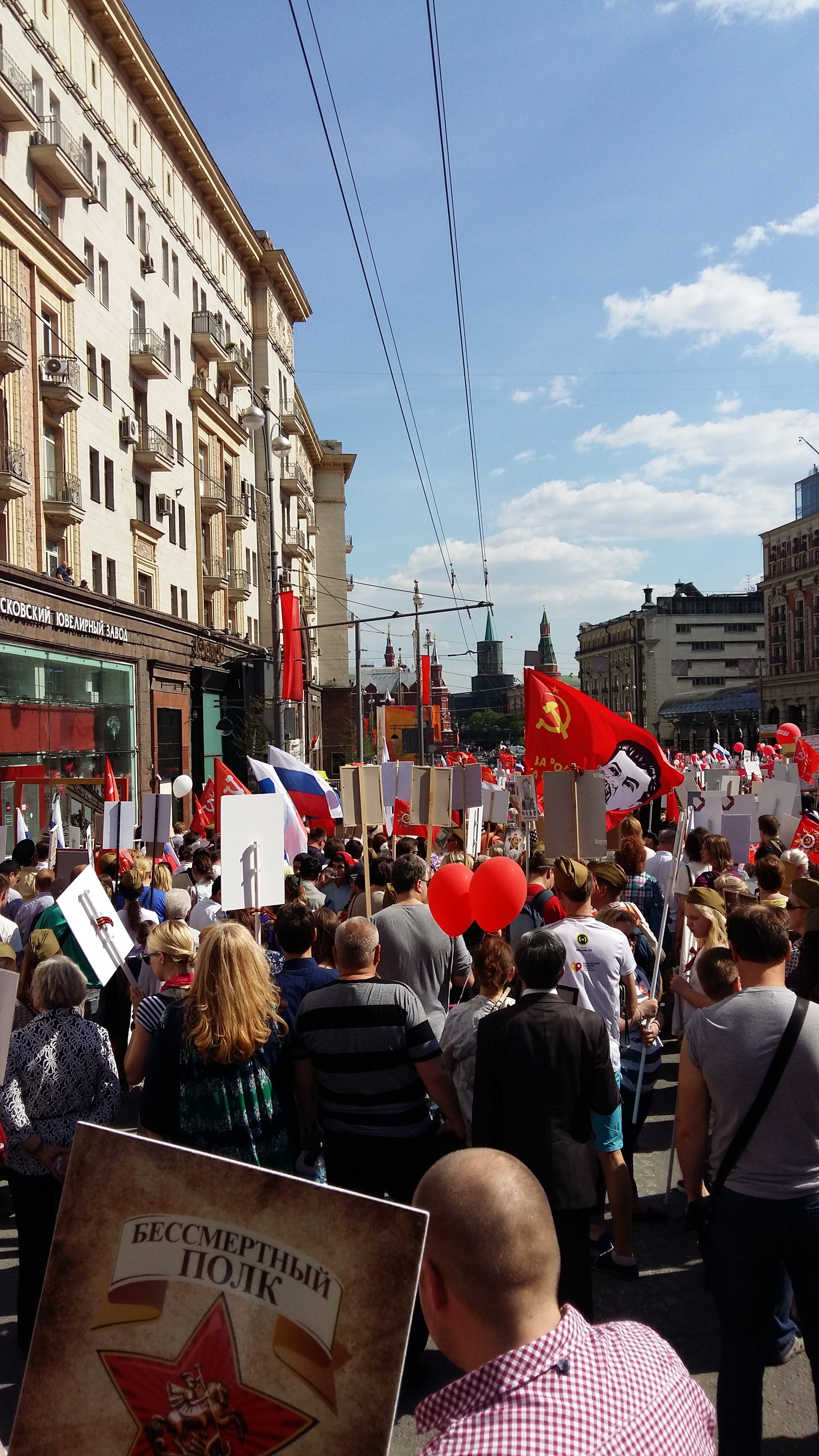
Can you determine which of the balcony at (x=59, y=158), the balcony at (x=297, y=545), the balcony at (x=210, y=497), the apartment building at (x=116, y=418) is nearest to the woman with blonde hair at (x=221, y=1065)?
the apartment building at (x=116, y=418)

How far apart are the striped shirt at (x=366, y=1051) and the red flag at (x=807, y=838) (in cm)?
897

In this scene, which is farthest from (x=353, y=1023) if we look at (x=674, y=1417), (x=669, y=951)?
(x=669, y=951)

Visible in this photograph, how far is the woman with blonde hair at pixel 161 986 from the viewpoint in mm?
4422

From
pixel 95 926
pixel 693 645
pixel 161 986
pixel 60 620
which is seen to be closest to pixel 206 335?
A: pixel 60 620

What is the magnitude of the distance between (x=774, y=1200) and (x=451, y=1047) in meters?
1.72

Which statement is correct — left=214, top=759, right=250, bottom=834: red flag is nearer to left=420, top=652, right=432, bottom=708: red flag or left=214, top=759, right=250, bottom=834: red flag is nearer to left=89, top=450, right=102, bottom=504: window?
left=89, top=450, right=102, bottom=504: window

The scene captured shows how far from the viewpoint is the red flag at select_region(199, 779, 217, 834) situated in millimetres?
14156

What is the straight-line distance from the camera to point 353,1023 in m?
4.35

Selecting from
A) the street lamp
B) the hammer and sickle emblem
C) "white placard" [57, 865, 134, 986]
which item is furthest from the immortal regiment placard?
the street lamp

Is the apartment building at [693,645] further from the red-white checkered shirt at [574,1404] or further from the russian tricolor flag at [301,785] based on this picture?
the red-white checkered shirt at [574,1404]

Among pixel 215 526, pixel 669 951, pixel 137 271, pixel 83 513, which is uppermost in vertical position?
pixel 137 271

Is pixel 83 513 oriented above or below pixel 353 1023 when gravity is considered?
above

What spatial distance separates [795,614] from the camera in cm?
11069

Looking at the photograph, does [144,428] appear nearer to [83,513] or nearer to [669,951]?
[83,513]
